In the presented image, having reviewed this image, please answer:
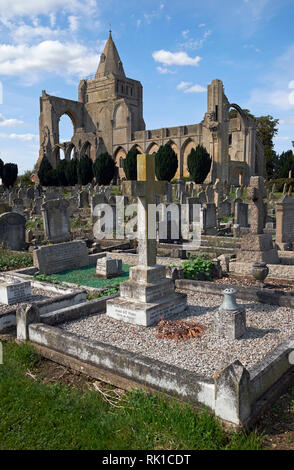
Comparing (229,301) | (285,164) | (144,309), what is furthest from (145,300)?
(285,164)

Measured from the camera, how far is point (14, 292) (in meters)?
6.46

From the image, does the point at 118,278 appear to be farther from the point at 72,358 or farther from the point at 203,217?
the point at 203,217

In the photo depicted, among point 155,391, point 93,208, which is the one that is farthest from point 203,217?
point 155,391

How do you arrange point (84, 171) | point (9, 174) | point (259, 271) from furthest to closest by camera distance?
1. point (9, 174)
2. point (84, 171)
3. point (259, 271)

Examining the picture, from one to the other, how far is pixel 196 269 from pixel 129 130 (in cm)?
4681

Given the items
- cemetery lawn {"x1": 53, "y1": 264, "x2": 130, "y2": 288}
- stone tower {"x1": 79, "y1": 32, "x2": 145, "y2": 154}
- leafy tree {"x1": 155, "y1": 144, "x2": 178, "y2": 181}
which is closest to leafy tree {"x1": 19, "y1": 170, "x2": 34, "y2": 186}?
stone tower {"x1": 79, "y1": 32, "x2": 145, "y2": 154}

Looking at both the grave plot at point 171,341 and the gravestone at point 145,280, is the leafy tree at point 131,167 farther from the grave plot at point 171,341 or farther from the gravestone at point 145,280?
the gravestone at point 145,280

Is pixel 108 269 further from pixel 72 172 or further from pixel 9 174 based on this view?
pixel 9 174

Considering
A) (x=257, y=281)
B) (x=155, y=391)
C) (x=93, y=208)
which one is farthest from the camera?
(x=93, y=208)

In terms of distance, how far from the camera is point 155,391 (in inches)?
138

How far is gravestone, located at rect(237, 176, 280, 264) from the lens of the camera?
861 centimetres

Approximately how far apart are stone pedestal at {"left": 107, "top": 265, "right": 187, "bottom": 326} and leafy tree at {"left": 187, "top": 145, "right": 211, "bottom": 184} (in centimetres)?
3286
